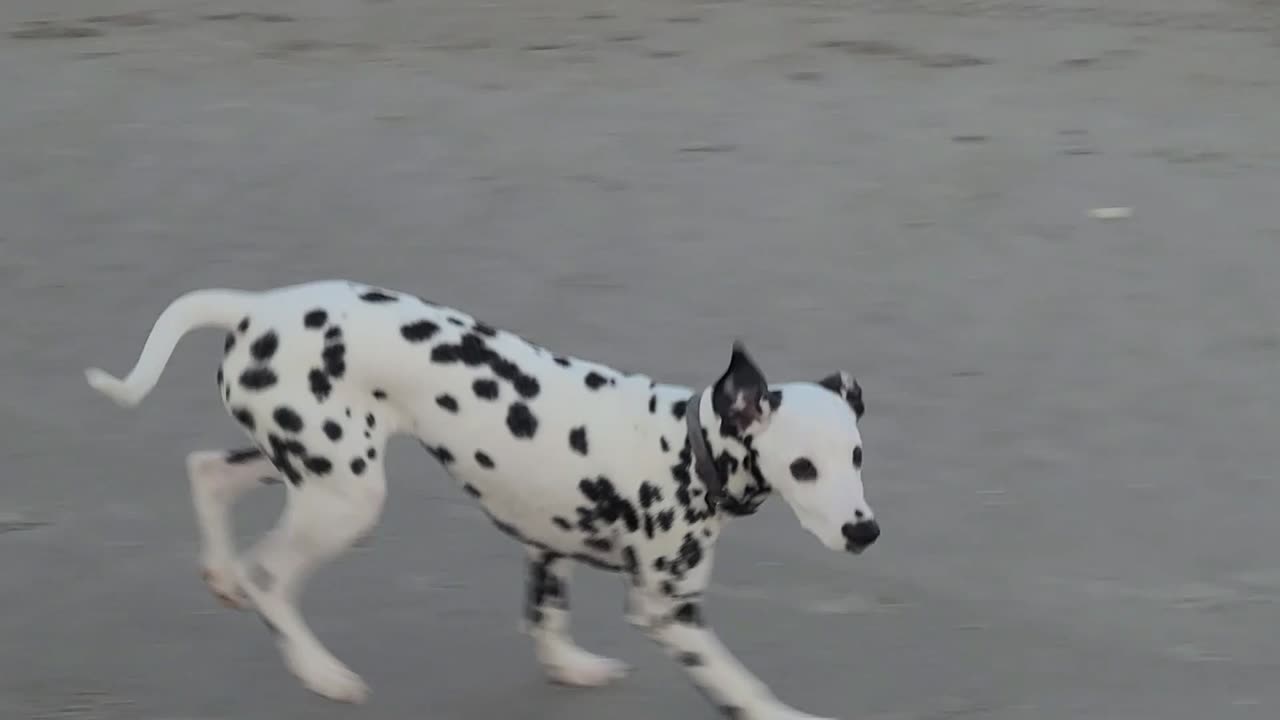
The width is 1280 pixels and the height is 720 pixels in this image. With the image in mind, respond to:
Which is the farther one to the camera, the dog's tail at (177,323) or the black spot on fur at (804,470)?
the dog's tail at (177,323)

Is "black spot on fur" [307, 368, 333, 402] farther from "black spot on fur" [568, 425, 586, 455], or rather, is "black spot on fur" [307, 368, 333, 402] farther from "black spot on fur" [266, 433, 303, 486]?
"black spot on fur" [568, 425, 586, 455]

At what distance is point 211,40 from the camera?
31.7 ft

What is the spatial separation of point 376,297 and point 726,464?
0.86m

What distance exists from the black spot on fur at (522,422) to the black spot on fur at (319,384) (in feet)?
1.28

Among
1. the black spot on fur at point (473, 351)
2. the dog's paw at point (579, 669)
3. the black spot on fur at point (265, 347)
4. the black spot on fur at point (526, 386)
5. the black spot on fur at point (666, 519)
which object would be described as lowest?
the dog's paw at point (579, 669)

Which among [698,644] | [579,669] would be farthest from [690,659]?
[579,669]

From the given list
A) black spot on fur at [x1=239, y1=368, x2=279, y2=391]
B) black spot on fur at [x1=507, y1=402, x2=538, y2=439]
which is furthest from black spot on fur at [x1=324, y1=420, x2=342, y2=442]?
black spot on fur at [x1=507, y1=402, x2=538, y2=439]

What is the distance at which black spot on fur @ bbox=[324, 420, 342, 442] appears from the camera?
3.57m

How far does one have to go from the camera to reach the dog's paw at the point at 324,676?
3.88 metres

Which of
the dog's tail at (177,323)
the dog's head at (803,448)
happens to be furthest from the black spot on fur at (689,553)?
the dog's tail at (177,323)

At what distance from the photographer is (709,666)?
363cm

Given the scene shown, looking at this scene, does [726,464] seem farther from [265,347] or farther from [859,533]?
[265,347]

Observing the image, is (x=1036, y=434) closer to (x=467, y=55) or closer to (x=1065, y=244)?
(x=1065, y=244)

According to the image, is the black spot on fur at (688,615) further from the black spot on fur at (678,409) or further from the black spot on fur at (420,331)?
the black spot on fur at (420,331)
